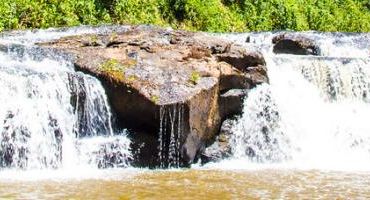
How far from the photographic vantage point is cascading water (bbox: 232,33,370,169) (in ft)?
43.2

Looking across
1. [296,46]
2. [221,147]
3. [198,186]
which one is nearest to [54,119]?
[221,147]

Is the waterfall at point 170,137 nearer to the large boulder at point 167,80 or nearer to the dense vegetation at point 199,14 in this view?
the large boulder at point 167,80

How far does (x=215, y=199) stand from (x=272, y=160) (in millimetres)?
5468

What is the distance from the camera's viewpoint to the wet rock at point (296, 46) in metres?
20.9

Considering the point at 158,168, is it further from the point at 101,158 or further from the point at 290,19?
the point at 290,19

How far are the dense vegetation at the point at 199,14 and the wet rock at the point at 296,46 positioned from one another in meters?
6.72

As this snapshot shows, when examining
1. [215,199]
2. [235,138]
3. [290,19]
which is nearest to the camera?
[215,199]

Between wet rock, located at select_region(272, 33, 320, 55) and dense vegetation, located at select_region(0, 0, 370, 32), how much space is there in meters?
6.72

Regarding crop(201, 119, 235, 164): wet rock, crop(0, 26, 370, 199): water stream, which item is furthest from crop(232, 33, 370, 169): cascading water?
crop(201, 119, 235, 164): wet rock

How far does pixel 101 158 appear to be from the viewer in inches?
449

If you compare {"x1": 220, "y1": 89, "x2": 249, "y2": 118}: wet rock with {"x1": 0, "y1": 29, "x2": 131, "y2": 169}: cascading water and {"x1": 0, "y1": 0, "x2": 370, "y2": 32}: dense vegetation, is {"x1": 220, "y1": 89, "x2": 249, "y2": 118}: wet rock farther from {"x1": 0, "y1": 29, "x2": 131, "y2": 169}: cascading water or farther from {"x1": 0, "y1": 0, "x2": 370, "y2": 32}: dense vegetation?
{"x1": 0, "y1": 0, "x2": 370, "y2": 32}: dense vegetation

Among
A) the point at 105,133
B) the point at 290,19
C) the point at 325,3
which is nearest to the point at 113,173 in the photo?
the point at 105,133

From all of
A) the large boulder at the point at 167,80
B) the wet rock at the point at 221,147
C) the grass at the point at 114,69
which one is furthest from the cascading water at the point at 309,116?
the grass at the point at 114,69

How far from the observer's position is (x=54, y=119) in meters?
11.4
